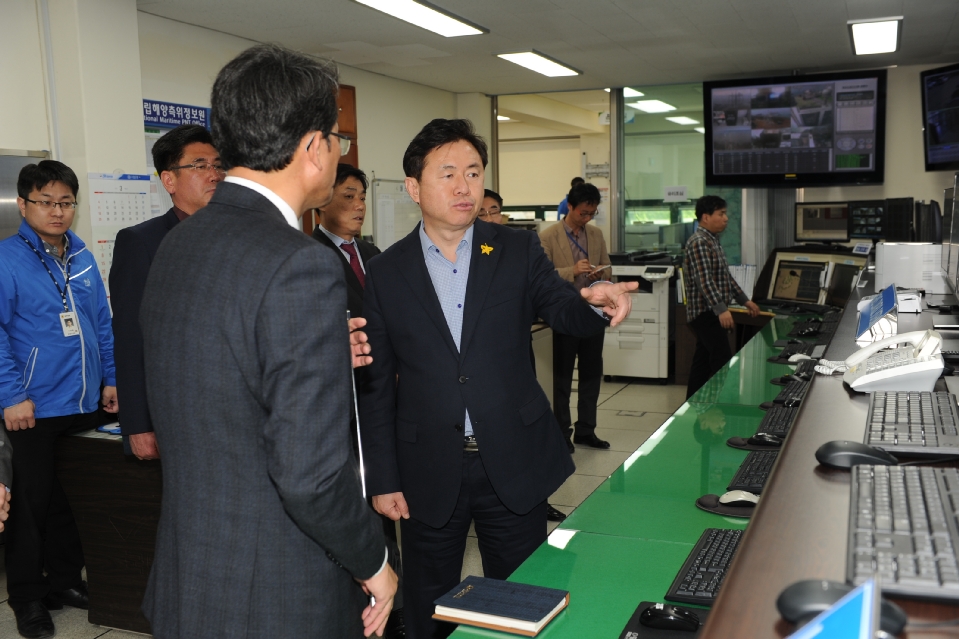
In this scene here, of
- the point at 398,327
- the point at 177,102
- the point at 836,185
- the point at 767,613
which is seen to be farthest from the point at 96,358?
the point at 836,185

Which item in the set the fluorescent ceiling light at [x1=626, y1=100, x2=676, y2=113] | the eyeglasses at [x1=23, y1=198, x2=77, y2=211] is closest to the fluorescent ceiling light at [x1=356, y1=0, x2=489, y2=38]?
the eyeglasses at [x1=23, y1=198, x2=77, y2=211]

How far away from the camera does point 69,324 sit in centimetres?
351

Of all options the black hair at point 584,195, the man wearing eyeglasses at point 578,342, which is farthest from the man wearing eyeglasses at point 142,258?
the black hair at point 584,195

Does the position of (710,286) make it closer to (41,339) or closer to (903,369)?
(903,369)

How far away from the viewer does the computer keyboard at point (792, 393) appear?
3.08m

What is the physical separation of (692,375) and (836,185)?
2.88 m

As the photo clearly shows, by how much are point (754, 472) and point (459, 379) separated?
2.86 feet

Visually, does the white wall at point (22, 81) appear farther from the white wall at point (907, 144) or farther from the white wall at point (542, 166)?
the white wall at point (542, 166)

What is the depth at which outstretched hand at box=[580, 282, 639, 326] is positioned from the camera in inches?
77.8

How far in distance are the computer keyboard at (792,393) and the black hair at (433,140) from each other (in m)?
1.61

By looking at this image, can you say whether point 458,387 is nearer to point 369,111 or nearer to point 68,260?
point 68,260

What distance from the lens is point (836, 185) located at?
25.1 feet

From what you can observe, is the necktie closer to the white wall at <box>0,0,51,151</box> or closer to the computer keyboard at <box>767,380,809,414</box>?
the computer keyboard at <box>767,380,809,414</box>

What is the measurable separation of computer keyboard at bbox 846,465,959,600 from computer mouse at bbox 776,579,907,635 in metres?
0.04
